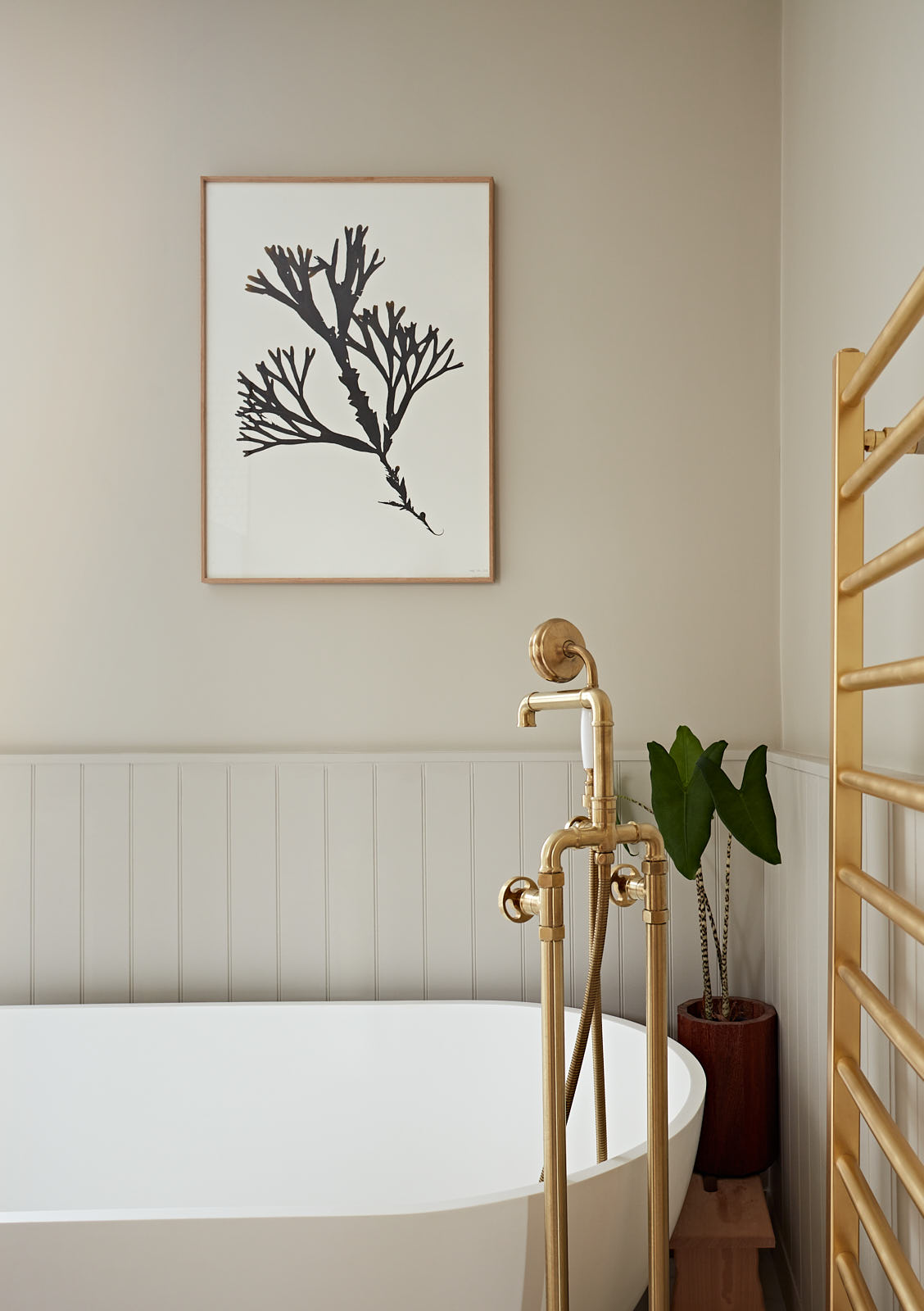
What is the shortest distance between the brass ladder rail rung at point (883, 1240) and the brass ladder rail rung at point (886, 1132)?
0.05 meters

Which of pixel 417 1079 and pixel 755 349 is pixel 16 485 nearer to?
pixel 417 1079

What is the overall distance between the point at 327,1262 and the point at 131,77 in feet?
7.07

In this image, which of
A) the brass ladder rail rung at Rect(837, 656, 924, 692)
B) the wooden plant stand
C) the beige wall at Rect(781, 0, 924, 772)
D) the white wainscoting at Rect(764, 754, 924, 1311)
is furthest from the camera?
the wooden plant stand

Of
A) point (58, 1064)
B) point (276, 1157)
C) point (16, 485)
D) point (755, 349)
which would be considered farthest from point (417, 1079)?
point (755, 349)

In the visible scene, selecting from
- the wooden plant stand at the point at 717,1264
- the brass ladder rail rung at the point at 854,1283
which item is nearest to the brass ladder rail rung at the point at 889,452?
the brass ladder rail rung at the point at 854,1283

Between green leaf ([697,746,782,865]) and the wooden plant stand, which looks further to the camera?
green leaf ([697,746,782,865])

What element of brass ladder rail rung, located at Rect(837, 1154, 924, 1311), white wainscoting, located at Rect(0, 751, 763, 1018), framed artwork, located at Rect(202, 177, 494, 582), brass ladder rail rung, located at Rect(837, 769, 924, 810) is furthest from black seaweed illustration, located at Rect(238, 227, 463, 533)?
brass ladder rail rung, located at Rect(837, 1154, 924, 1311)

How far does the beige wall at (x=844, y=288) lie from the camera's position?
4.09 ft

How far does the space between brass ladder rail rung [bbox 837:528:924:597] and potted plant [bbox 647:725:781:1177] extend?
0.54 m

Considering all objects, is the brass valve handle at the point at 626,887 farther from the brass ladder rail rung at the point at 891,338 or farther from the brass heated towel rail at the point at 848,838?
the brass ladder rail rung at the point at 891,338

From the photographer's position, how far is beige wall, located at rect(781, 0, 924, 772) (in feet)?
4.09

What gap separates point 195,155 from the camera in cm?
193

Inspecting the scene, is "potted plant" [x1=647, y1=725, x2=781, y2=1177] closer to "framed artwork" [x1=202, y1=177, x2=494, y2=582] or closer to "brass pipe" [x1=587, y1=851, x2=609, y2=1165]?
"brass pipe" [x1=587, y1=851, x2=609, y2=1165]

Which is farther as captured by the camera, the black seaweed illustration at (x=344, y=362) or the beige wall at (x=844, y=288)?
the black seaweed illustration at (x=344, y=362)
